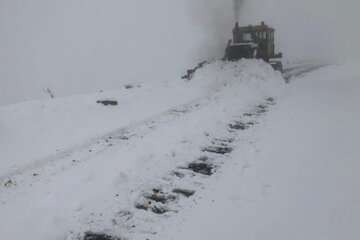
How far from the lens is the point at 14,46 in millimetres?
127750

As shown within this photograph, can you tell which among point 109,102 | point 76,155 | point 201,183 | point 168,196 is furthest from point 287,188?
point 109,102

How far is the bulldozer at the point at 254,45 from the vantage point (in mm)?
20328

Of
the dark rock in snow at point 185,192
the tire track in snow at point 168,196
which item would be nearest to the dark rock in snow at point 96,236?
the tire track in snow at point 168,196

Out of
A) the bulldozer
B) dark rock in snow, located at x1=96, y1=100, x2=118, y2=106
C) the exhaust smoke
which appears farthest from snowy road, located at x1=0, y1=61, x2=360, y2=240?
the exhaust smoke

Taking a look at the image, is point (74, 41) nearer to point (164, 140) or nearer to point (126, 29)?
point (126, 29)

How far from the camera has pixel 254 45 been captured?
20406 millimetres

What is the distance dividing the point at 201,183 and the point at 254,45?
1655 cm

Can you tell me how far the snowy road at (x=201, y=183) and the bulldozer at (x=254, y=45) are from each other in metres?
11.5

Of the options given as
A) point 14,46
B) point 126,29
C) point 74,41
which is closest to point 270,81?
point 126,29

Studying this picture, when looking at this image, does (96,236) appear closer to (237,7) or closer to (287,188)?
(287,188)

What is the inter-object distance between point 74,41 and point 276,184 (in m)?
110

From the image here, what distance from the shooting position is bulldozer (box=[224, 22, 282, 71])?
20328mm

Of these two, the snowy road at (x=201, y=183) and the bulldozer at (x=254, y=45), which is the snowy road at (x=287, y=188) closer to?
the snowy road at (x=201, y=183)

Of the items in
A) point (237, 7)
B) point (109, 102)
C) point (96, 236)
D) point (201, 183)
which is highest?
point (237, 7)
